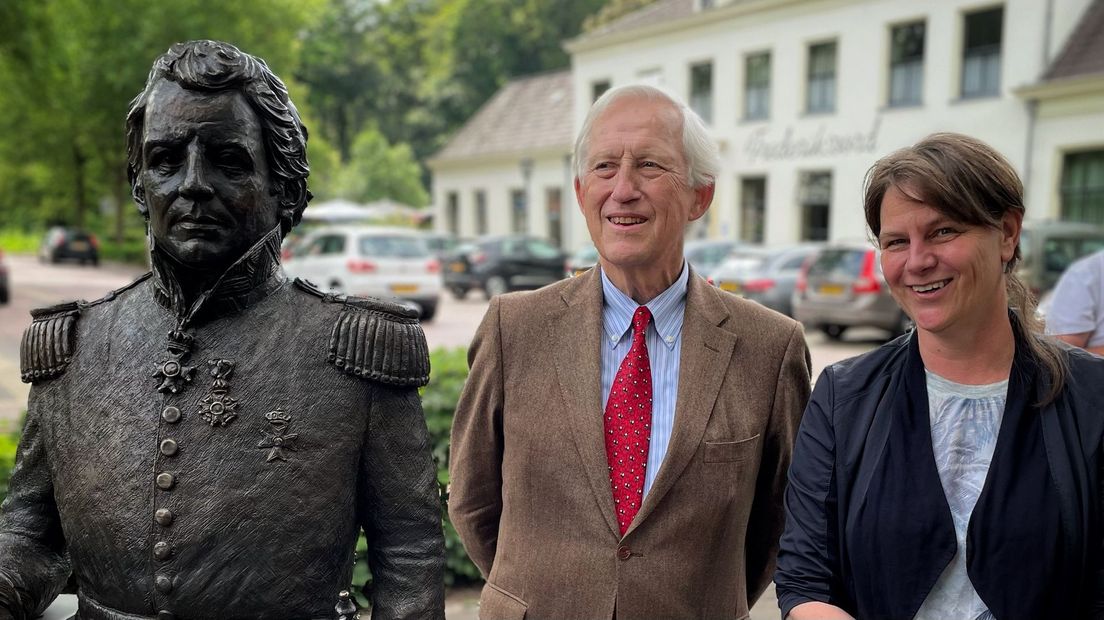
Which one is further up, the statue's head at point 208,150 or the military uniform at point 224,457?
the statue's head at point 208,150

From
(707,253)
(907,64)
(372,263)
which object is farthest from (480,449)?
(907,64)

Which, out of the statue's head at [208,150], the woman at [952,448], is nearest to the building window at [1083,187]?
the woman at [952,448]

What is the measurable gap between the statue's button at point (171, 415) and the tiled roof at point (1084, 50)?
2030 centimetres

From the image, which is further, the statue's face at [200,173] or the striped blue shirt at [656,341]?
the striped blue shirt at [656,341]

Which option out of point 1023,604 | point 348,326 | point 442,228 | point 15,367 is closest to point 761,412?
point 1023,604

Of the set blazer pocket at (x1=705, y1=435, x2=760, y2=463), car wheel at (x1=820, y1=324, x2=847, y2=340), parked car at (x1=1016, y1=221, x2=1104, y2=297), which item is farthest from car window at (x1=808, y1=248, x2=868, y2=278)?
blazer pocket at (x1=705, y1=435, x2=760, y2=463)

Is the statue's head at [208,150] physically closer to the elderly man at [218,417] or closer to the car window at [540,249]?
the elderly man at [218,417]

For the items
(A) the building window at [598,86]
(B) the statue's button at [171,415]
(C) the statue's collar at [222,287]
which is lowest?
(B) the statue's button at [171,415]

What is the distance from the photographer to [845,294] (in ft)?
43.7

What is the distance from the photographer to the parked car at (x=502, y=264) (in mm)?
20969

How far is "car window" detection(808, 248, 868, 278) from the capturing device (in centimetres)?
1331

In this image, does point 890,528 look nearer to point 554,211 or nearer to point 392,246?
point 392,246

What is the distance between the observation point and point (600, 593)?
7.09 feet

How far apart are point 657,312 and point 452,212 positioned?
36.0 metres
